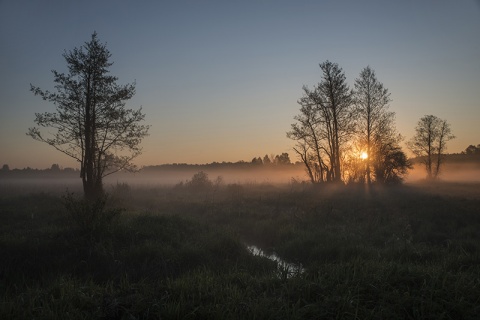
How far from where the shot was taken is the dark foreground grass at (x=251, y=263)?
4.60 metres

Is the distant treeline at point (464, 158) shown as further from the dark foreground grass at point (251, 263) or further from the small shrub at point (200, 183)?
Answer: the dark foreground grass at point (251, 263)

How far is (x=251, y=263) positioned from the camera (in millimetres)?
8922

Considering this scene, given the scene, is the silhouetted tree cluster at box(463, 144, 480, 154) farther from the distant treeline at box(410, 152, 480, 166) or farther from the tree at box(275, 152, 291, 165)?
the tree at box(275, 152, 291, 165)

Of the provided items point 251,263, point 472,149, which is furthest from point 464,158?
point 251,263

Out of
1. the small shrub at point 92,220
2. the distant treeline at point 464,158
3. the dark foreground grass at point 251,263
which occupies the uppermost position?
the distant treeline at point 464,158

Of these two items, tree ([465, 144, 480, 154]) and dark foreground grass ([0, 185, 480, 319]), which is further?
tree ([465, 144, 480, 154])

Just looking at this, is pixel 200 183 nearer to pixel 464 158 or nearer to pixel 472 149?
pixel 464 158

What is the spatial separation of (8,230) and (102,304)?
8943 millimetres

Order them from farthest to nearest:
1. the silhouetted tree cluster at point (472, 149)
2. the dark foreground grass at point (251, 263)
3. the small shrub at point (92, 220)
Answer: the silhouetted tree cluster at point (472, 149)
the small shrub at point (92, 220)
the dark foreground grass at point (251, 263)

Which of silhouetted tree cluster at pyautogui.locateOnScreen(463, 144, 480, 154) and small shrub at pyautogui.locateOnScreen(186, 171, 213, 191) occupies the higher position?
silhouetted tree cluster at pyautogui.locateOnScreen(463, 144, 480, 154)

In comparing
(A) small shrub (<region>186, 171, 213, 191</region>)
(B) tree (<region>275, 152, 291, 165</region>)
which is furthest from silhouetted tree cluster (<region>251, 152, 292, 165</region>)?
(A) small shrub (<region>186, 171, 213, 191</region>)

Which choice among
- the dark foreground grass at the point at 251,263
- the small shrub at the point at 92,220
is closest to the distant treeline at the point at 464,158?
the dark foreground grass at the point at 251,263

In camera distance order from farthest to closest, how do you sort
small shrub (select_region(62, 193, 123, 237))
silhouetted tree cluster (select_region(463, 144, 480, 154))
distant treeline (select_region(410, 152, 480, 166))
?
silhouetted tree cluster (select_region(463, 144, 480, 154))
distant treeline (select_region(410, 152, 480, 166))
small shrub (select_region(62, 193, 123, 237))

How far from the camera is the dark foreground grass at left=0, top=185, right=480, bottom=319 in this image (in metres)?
4.60
